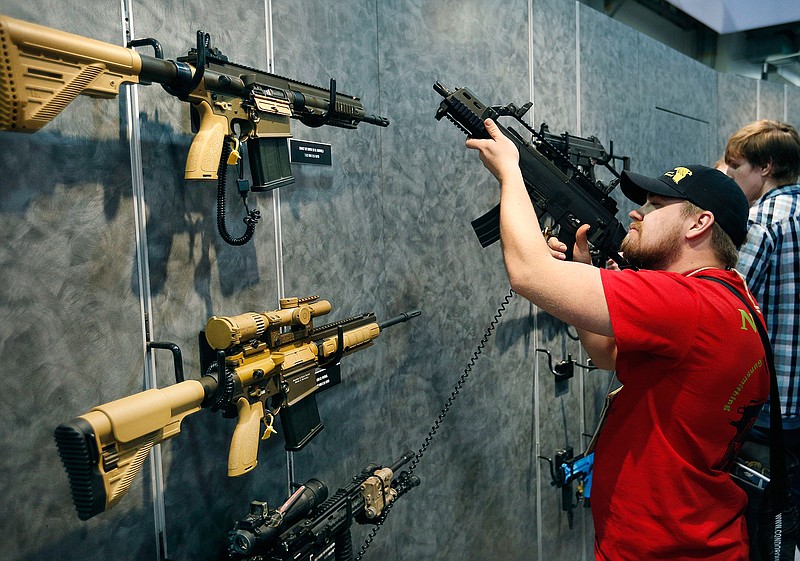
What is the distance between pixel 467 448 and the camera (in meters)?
2.41

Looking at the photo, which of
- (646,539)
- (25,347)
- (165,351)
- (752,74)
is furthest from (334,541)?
(752,74)

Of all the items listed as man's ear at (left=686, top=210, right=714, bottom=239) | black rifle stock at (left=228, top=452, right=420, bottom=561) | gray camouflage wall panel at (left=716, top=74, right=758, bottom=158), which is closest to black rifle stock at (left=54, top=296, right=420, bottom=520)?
black rifle stock at (left=228, top=452, right=420, bottom=561)

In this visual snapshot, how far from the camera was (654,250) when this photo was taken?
1446 millimetres

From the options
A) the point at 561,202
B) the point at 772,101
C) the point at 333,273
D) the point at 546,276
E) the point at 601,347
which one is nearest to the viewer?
the point at 546,276

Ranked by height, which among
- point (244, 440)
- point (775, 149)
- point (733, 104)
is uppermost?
point (733, 104)

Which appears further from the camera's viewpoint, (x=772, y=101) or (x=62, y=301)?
(x=772, y=101)

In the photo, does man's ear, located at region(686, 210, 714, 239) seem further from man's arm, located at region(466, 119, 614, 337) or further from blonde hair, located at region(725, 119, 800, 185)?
blonde hair, located at region(725, 119, 800, 185)

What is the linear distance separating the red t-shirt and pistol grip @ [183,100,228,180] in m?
0.87

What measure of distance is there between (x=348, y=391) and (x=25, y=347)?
38.0 inches

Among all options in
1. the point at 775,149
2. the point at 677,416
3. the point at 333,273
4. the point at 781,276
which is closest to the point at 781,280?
the point at 781,276

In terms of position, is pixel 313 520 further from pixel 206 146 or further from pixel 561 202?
pixel 561 202

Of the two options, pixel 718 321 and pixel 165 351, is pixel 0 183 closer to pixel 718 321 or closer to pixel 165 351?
pixel 165 351

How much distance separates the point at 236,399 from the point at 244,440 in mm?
99

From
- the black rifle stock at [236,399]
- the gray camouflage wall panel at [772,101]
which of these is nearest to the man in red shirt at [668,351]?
the black rifle stock at [236,399]
